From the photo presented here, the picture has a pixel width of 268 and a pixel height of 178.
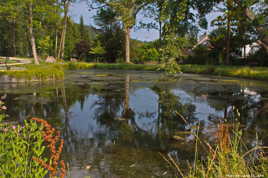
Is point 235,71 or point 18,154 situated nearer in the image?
point 18,154

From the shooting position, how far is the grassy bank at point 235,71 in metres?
19.1

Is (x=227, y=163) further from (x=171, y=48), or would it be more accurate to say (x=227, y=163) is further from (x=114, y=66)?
(x=114, y=66)

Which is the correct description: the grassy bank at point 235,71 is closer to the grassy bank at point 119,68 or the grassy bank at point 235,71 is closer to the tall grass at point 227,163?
the grassy bank at point 119,68

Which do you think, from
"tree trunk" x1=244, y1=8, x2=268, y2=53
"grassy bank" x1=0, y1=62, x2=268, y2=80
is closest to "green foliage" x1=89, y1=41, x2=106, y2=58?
"grassy bank" x1=0, y1=62, x2=268, y2=80

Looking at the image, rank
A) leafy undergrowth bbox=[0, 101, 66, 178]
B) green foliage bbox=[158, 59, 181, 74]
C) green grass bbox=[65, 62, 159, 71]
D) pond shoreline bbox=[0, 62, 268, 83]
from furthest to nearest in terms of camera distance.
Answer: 1. green grass bbox=[65, 62, 159, 71]
2. pond shoreline bbox=[0, 62, 268, 83]
3. green foliage bbox=[158, 59, 181, 74]
4. leafy undergrowth bbox=[0, 101, 66, 178]

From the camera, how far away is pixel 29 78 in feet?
50.5

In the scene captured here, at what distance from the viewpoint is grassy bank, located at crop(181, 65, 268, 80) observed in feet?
62.7

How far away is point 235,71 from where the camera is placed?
2159 cm

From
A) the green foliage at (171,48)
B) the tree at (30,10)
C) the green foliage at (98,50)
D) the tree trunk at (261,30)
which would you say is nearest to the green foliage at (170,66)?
the green foliage at (171,48)

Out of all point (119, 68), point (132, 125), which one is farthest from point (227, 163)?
point (119, 68)

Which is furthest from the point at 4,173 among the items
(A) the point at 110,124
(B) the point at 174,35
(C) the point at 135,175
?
(A) the point at 110,124

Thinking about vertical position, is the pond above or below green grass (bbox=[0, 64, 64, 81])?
below

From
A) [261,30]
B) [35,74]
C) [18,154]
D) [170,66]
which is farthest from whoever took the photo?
[35,74]

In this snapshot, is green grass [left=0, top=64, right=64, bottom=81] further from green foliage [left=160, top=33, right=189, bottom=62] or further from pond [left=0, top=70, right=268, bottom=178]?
green foliage [left=160, top=33, right=189, bottom=62]
